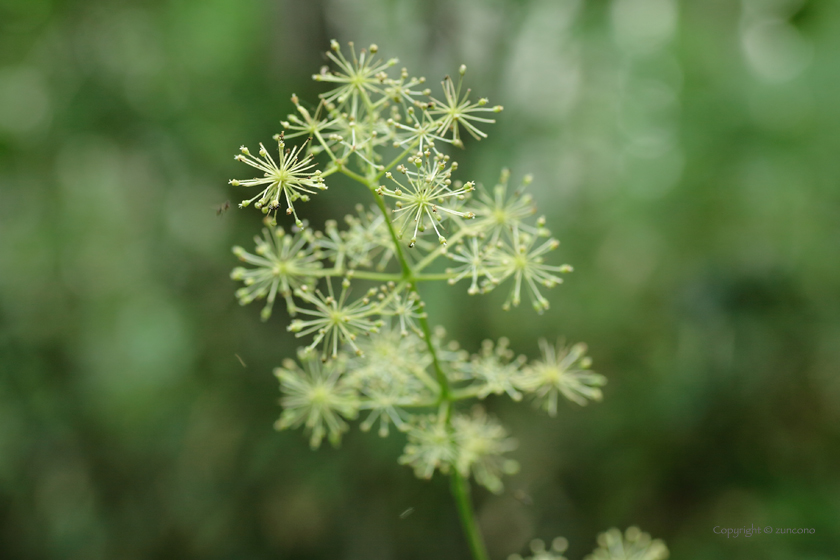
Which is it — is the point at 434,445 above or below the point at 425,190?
below

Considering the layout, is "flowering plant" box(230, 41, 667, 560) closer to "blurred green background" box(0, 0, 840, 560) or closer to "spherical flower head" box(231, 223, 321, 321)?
"spherical flower head" box(231, 223, 321, 321)

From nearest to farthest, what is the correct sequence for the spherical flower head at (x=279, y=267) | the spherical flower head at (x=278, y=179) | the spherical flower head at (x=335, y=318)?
1. the spherical flower head at (x=278, y=179)
2. the spherical flower head at (x=335, y=318)
3. the spherical flower head at (x=279, y=267)

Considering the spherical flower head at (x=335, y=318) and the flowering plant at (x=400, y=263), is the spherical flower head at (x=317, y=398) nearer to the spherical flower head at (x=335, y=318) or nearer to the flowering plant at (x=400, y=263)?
the flowering plant at (x=400, y=263)

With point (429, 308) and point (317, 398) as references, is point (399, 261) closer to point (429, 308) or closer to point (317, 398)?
point (317, 398)

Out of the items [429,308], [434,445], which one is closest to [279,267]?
[434,445]

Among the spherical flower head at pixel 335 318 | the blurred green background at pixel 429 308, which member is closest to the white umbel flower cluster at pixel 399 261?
the spherical flower head at pixel 335 318

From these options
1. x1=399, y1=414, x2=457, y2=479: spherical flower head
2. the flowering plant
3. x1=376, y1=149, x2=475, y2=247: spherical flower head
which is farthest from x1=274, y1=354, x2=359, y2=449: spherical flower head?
x1=376, y1=149, x2=475, y2=247: spherical flower head

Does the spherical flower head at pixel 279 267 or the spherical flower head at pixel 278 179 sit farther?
the spherical flower head at pixel 279 267

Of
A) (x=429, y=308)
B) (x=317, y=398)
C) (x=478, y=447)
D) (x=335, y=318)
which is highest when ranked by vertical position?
(x=429, y=308)

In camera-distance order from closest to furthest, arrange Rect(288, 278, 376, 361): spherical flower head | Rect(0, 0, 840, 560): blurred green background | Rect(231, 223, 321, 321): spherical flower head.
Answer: Rect(288, 278, 376, 361): spherical flower head, Rect(231, 223, 321, 321): spherical flower head, Rect(0, 0, 840, 560): blurred green background
